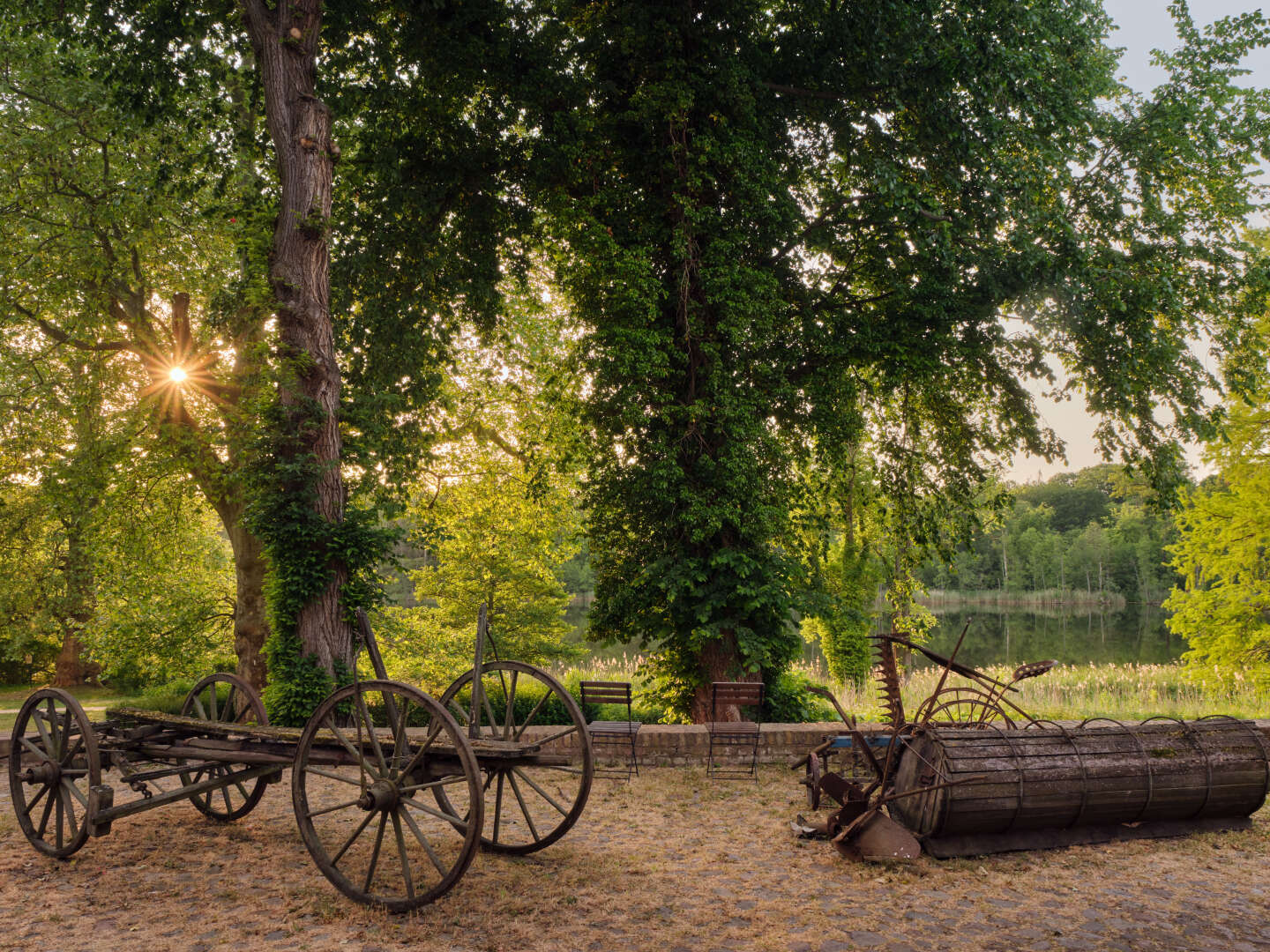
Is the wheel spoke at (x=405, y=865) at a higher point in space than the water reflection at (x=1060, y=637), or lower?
higher

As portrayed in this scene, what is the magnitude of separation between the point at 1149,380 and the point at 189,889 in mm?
12690

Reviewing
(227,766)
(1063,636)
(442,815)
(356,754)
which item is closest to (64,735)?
(227,766)

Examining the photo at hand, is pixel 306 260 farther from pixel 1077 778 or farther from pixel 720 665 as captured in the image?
pixel 1077 778

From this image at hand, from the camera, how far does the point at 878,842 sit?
5.94 metres

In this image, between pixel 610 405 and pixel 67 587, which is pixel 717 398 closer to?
pixel 610 405

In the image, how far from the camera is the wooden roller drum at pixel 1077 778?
239 inches

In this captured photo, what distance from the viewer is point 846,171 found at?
1338 centimetres

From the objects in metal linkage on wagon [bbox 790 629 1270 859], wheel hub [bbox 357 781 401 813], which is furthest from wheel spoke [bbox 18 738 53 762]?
metal linkage on wagon [bbox 790 629 1270 859]

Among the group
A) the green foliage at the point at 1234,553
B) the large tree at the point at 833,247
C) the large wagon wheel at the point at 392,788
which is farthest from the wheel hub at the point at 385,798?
the green foliage at the point at 1234,553

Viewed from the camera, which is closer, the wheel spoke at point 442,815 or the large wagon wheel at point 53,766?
the wheel spoke at point 442,815

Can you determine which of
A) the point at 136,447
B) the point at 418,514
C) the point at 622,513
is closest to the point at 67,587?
the point at 136,447

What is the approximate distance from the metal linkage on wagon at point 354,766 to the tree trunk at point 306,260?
207 cm

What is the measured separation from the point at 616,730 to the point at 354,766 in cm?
327

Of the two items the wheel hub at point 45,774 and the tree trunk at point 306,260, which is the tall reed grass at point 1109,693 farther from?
the wheel hub at point 45,774
